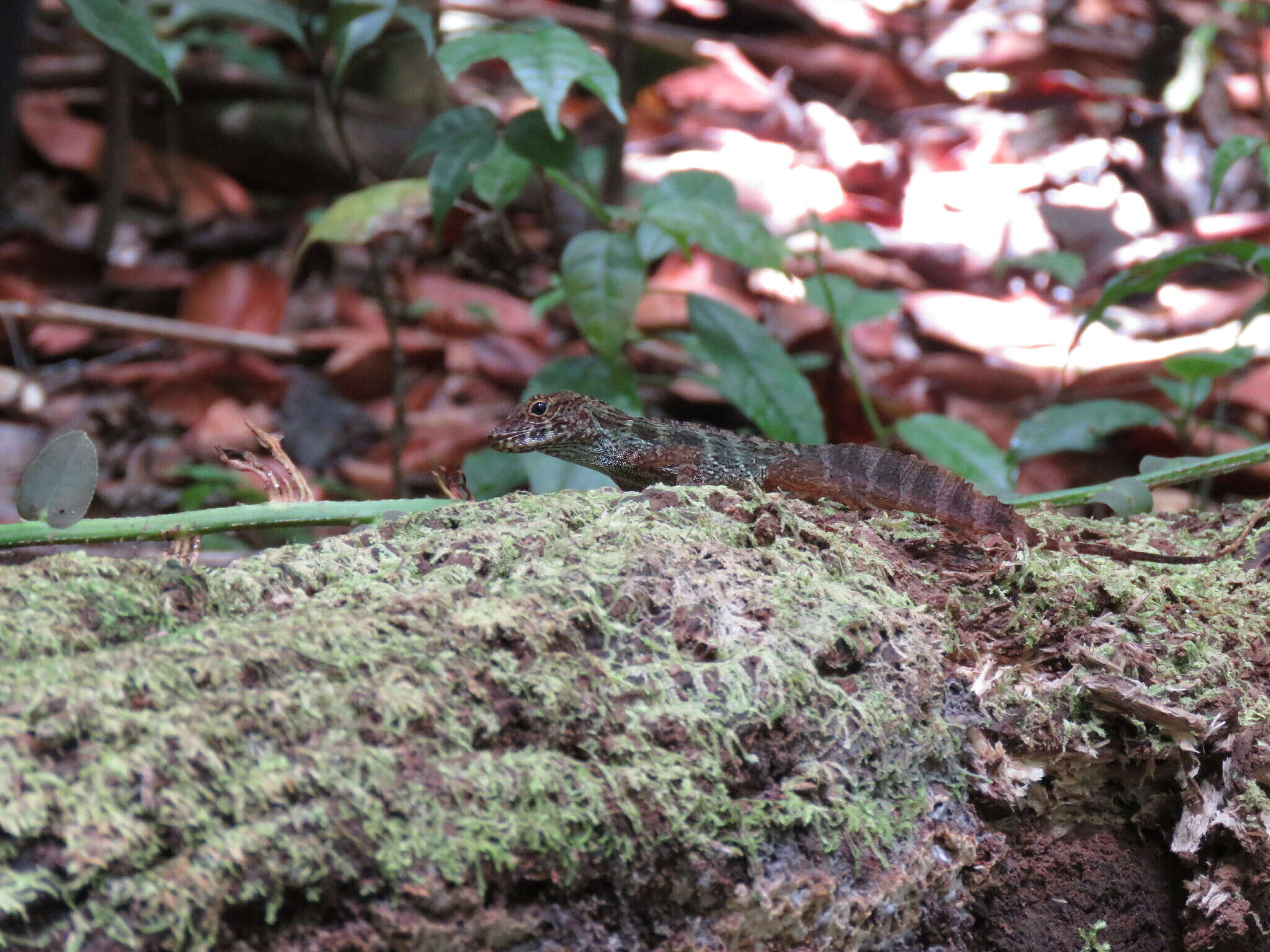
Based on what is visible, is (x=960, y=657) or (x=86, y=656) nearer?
(x=86, y=656)

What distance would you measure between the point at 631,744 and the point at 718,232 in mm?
2299

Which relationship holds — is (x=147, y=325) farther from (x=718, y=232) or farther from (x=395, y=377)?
(x=718, y=232)

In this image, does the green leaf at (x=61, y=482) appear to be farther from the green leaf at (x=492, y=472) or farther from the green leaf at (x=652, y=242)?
the green leaf at (x=652, y=242)

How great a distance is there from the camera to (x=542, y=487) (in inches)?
135

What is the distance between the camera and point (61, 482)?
6.29 ft

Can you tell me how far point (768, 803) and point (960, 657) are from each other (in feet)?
1.87

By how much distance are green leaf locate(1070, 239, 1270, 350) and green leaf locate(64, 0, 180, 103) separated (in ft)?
9.91

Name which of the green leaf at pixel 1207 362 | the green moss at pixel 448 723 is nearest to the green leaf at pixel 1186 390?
the green leaf at pixel 1207 362

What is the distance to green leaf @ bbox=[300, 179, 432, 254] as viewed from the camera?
3570 mm

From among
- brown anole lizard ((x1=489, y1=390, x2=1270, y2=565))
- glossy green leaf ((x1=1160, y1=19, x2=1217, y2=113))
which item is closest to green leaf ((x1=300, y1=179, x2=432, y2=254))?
brown anole lizard ((x1=489, y1=390, x2=1270, y2=565))

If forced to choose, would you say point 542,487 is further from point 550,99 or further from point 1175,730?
point 1175,730

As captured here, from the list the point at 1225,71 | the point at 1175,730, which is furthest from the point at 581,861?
the point at 1225,71

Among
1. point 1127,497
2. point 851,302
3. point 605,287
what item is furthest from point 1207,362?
point 605,287

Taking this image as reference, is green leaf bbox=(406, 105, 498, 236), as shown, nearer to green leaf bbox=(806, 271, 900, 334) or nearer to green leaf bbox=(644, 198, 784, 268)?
green leaf bbox=(644, 198, 784, 268)
